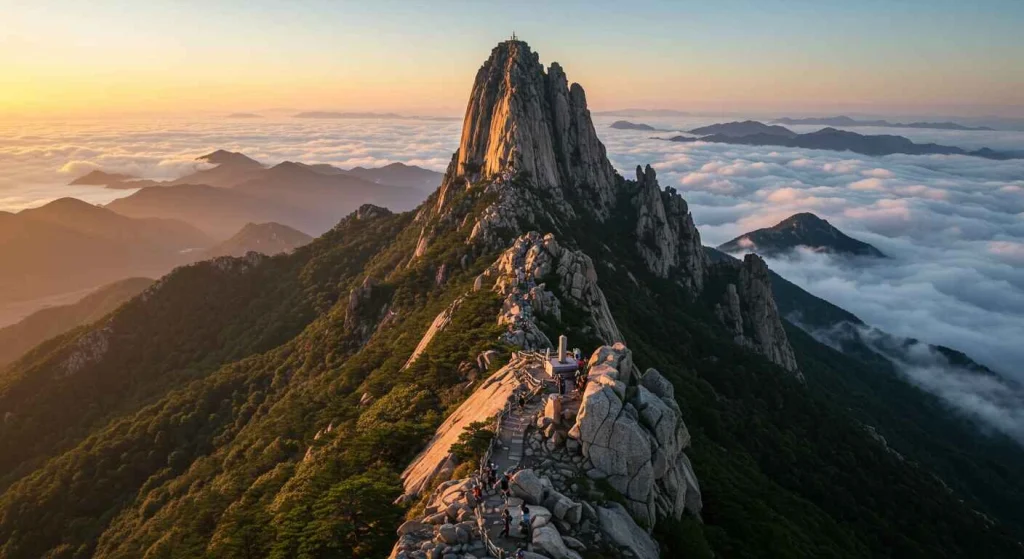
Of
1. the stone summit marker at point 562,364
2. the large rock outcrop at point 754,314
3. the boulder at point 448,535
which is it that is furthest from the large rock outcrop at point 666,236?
the boulder at point 448,535

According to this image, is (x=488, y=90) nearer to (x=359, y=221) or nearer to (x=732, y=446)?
(x=359, y=221)

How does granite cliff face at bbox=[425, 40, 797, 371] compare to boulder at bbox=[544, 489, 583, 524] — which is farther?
granite cliff face at bbox=[425, 40, 797, 371]

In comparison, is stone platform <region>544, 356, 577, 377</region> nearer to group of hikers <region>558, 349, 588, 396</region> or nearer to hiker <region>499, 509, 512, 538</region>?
group of hikers <region>558, 349, 588, 396</region>

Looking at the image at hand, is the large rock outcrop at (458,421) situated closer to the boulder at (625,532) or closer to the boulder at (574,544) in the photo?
the boulder at (574,544)

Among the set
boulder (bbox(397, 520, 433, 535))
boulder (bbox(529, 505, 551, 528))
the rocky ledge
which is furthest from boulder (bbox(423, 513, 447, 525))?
boulder (bbox(529, 505, 551, 528))

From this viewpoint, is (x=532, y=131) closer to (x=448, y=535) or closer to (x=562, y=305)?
(x=562, y=305)

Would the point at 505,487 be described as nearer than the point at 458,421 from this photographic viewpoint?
Yes

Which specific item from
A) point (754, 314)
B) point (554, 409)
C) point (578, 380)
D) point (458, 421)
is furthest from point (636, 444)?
point (754, 314)
